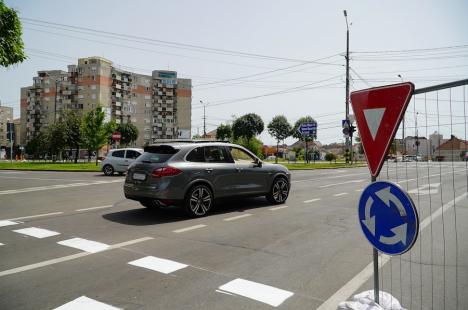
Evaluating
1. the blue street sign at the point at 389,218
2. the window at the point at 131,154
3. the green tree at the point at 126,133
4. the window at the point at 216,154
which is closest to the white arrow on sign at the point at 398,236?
the blue street sign at the point at 389,218

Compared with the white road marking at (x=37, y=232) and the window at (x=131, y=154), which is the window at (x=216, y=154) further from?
the window at (x=131, y=154)

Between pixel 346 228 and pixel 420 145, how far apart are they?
12.2 feet

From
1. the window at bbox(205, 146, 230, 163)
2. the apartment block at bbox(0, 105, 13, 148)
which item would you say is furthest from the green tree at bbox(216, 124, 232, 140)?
the window at bbox(205, 146, 230, 163)

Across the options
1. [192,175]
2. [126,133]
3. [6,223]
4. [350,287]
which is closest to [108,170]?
[6,223]

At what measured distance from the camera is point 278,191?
10.0 m

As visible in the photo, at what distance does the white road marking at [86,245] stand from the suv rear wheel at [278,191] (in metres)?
5.17

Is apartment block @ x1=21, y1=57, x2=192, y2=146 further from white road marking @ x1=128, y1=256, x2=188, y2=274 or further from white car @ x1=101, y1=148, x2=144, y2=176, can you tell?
white road marking @ x1=128, y1=256, x2=188, y2=274

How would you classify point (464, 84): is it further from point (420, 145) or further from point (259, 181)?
point (259, 181)

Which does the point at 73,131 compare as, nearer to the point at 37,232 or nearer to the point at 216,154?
the point at 216,154

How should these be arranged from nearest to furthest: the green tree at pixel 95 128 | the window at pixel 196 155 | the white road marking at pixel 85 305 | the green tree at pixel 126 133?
1. the white road marking at pixel 85 305
2. the window at pixel 196 155
3. the green tree at pixel 95 128
4. the green tree at pixel 126 133

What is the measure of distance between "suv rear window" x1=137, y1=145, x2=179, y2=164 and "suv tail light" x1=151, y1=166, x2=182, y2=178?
0.89 ft

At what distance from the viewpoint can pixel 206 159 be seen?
8273mm

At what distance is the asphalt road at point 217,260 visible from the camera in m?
3.65

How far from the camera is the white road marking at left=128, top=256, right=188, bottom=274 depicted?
4.48 m
